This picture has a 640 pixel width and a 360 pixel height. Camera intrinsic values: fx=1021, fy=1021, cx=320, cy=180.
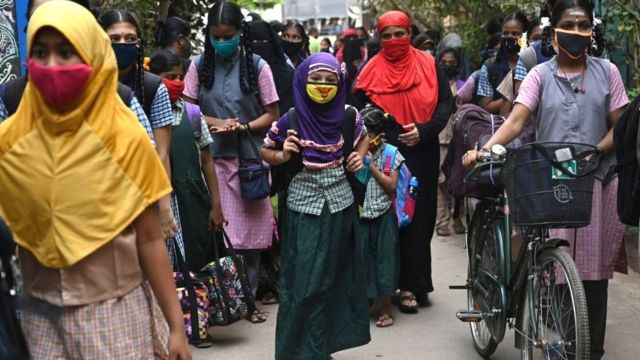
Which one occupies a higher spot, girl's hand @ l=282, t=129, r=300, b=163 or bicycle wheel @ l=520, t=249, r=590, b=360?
girl's hand @ l=282, t=129, r=300, b=163

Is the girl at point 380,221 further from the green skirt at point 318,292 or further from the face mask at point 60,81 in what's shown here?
the face mask at point 60,81

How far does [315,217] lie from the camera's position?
5367 mm

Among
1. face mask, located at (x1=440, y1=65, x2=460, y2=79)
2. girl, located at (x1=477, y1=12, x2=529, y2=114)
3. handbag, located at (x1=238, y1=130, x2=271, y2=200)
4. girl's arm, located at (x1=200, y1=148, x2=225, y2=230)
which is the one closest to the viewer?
girl's arm, located at (x1=200, y1=148, x2=225, y2=230)

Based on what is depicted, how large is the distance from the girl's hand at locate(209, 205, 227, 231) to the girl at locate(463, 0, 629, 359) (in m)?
1.71

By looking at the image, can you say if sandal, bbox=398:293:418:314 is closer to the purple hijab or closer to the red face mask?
the purple hijab

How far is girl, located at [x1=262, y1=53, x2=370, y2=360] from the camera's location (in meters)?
5.34

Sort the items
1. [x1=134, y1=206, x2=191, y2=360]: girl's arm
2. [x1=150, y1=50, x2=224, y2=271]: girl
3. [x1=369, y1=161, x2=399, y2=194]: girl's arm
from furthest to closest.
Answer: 1. [x1=369, y1=161, x2=399, y2=194]: girl's arm
2. [x1=150, y1=50, x2=224, y2=271]: girl
3. [x1=134, y1=206, x2=191, y2=360]: girl's arm

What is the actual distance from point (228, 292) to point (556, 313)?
2.05 metres

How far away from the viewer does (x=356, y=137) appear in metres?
5.55

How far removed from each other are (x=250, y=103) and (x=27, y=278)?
12.4ft

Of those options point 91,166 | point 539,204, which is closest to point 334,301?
point 539,204

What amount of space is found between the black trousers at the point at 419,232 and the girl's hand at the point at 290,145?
1.71m

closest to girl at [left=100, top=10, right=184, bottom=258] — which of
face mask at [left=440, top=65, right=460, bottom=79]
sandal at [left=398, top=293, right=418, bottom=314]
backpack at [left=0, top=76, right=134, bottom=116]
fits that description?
backpack at [left=0, top=76, right=134, bottom=116]

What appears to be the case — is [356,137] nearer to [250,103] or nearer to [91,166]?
[250,103]
